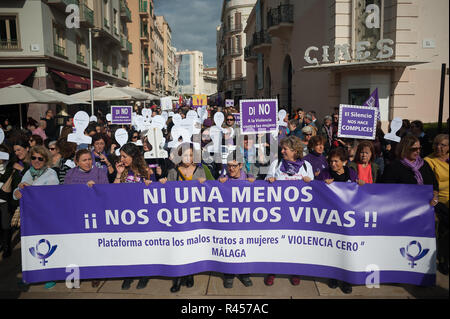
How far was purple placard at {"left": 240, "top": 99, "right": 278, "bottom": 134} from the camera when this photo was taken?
600 cm

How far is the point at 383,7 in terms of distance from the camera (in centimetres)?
1193

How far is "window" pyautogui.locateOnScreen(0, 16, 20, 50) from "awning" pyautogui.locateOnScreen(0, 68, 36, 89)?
3.88 feet

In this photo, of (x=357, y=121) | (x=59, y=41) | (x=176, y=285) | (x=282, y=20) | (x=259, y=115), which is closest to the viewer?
(x=176, y=285)

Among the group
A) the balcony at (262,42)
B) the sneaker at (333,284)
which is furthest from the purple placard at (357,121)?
the balcony at (262,42)

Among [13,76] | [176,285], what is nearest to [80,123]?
[176,285]

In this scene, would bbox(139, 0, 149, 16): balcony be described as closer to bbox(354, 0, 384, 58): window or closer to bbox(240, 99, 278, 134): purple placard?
bbox(354, 0, 384, 58): window

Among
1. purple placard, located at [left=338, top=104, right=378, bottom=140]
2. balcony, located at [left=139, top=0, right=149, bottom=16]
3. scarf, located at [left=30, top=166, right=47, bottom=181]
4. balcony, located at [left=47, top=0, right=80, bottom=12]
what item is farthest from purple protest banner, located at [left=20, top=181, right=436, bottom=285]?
balcony, located at [left=139, top=0, right=149, bottom=16]

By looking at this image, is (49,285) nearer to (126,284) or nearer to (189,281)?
(126,284)

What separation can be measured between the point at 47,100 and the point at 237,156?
8504mm

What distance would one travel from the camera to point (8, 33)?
16.9 metres

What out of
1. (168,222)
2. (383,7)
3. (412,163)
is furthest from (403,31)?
(168,222)

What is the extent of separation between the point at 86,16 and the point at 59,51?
196 inches

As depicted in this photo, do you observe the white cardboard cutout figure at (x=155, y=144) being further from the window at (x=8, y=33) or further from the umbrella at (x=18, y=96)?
the window at (x=8, y=33)

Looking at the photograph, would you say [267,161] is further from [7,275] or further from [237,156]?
[7,275]
